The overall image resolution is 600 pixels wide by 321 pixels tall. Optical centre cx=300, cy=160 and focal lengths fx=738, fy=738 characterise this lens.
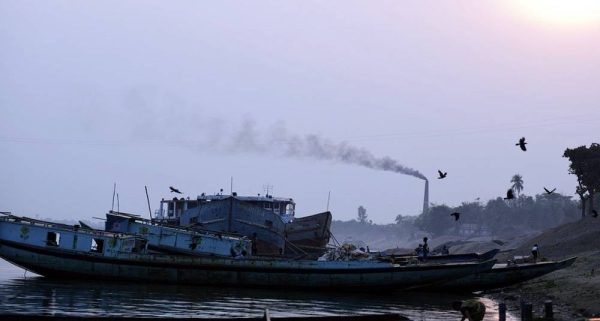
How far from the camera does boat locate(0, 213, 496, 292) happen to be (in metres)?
37.2

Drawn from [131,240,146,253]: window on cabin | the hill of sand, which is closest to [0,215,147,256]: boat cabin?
[131,240,146,253]: window on cabin

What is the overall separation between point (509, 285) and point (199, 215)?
62.3 ft

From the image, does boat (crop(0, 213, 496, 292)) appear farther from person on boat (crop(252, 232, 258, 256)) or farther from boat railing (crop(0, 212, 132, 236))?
person on boat (crop(252, 232, 258, 256))

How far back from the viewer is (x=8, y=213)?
40469 millimetres

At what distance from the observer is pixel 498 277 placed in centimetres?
3972

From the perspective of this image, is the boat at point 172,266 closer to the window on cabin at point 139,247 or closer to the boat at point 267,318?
the window on cabin at point 139,247

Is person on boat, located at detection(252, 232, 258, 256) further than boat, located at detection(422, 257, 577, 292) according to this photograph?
Yes

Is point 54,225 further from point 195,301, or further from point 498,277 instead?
point 498,277

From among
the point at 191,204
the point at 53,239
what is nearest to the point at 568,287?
the point at 191,204

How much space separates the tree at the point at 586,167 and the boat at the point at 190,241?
48271 mm

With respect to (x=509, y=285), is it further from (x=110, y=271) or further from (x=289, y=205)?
(x=110, y=271)

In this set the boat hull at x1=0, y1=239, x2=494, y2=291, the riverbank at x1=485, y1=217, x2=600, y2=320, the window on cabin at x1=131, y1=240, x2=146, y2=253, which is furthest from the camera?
the window on cabin at x1=131, y1=240, x2=146, y2=253

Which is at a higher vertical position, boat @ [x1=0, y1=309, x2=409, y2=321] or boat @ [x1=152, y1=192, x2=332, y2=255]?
boat @ [x1=152, y1=192, x2=332, y2=255]

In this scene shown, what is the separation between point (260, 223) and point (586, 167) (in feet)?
154
